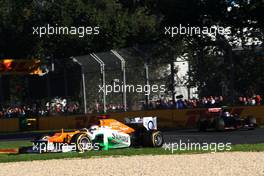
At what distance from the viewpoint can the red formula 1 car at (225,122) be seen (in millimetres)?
23109

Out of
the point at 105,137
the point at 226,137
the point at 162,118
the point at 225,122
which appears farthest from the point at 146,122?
the point at 162,118

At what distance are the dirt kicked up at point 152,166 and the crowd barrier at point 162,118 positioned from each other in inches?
399

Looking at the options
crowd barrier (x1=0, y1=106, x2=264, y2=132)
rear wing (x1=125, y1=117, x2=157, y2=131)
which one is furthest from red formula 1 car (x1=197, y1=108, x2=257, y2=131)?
rear wing (x1=125, y1=117, x2=157, y2=131)

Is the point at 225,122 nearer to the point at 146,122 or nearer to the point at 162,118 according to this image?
the point at 162,118

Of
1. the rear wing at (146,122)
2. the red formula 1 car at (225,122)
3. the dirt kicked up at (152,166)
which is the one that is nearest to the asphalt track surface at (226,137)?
the red formula 1 car at (225,122)

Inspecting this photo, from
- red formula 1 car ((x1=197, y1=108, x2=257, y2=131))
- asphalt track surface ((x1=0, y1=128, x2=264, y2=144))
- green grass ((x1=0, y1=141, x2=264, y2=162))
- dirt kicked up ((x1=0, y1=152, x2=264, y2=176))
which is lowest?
dirt kicked up ((x1=0, y1=152, x2=264, y2=176))

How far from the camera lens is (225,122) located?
2328 centimetres

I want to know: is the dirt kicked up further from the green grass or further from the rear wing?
the rear wing

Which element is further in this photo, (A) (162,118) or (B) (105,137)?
(A) (162,118)

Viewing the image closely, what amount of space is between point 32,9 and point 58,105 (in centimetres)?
1347

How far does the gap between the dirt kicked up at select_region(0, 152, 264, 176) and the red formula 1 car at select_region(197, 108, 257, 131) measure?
25.8 feet

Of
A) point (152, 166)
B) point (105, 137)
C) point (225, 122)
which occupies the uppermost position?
point (225, 122)

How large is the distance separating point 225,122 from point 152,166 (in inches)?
421

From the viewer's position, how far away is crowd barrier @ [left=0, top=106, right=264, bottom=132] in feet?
82.9
